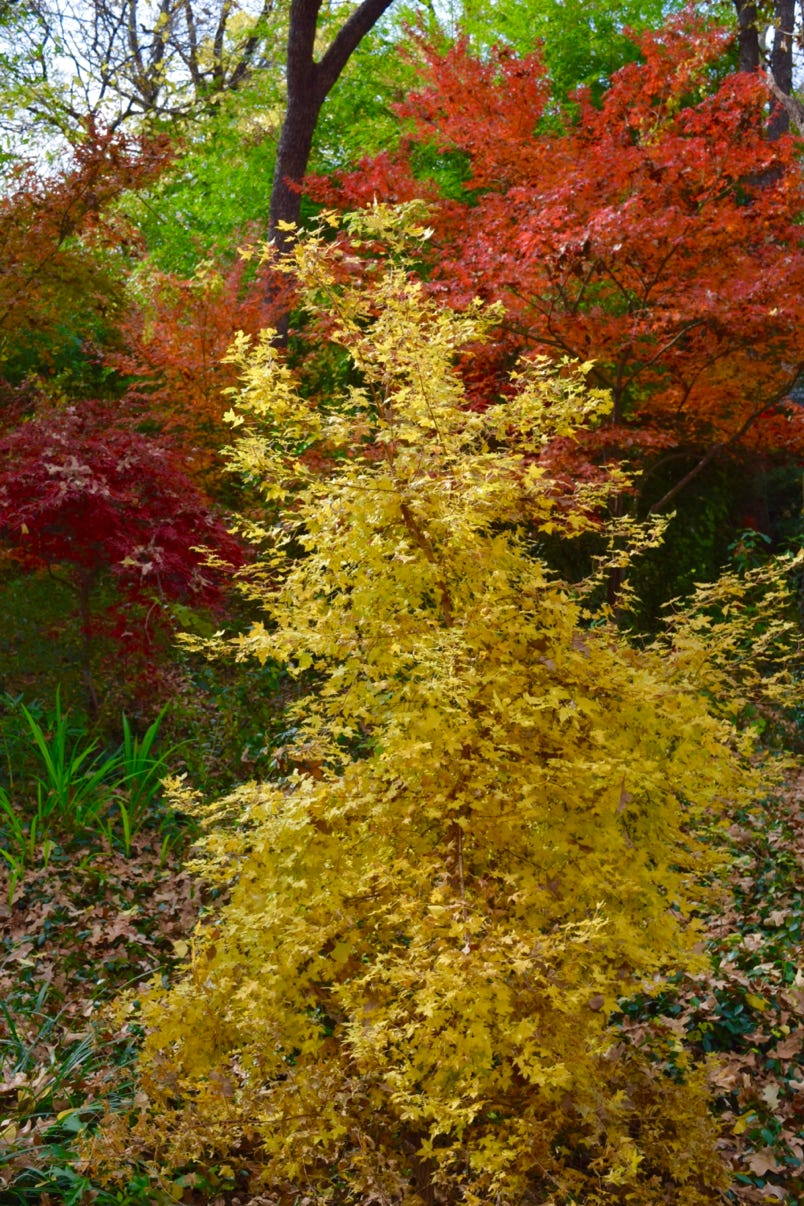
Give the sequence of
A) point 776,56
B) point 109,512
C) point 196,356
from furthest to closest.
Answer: point 776,56
point 196,356
point 109,512

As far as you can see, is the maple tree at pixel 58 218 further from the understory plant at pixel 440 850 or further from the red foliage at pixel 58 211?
the understory plant at pixel 440 850

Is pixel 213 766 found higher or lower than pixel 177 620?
lower

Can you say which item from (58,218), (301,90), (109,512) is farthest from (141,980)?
(301,90)

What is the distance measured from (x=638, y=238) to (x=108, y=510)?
3467 millimetres

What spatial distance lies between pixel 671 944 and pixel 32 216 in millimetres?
6907

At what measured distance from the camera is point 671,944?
9.92 ft

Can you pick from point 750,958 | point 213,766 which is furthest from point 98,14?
point 750,958

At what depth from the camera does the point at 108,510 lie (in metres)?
6.00

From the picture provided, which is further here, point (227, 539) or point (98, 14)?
point (98, 14)

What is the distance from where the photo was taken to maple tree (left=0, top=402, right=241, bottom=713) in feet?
19.6

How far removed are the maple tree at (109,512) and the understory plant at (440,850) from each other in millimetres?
2931

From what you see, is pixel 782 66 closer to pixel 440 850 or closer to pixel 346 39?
pixel 346 39

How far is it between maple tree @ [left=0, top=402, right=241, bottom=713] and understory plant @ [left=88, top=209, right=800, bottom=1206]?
2931 mm

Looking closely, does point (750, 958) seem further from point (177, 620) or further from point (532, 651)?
point (177, 620)
